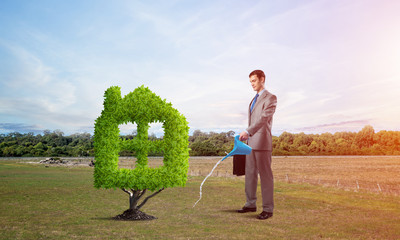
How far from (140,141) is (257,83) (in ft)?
15.3

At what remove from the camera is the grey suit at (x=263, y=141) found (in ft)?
32.5

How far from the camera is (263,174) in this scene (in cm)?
1030

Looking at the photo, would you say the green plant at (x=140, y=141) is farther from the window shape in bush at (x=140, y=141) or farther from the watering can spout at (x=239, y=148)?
the watering can spout at (x=239, y=148)

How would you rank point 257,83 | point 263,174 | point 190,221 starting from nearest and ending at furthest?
point 263,174 < point 257,83 < point 190,221

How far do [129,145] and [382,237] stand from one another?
361 inches

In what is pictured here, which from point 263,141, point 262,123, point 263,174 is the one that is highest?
point 262,123

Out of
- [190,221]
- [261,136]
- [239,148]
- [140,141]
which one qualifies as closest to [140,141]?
[140,141]

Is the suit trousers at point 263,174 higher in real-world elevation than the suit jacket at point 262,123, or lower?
lower

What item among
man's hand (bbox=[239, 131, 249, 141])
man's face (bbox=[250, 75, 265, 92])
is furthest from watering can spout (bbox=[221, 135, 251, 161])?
man's face (bbox=[250, 75, 265, 92])

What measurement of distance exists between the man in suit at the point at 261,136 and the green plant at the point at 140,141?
2584mm

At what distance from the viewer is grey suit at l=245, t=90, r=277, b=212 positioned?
32.5ft

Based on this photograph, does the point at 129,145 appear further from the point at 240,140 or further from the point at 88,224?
the point at 240,140

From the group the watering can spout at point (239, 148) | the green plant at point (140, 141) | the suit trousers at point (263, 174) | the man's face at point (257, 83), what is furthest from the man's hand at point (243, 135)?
the green plant at point (140, 141)

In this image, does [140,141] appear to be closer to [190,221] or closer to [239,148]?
[190,221]
